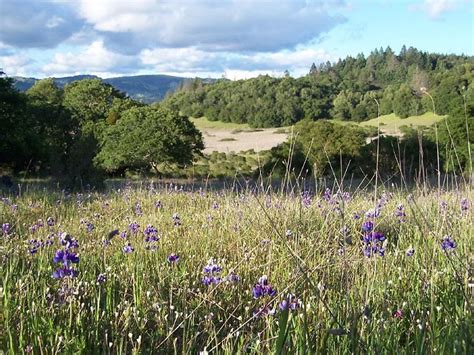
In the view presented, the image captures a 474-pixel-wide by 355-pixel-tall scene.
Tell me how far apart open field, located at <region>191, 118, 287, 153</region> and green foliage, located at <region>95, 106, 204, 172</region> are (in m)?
13.4

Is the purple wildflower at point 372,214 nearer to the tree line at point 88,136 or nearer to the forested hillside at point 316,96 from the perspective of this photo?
the tree line at point 88,136

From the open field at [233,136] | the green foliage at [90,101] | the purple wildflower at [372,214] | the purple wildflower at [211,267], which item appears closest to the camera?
the purple wildflower at [211,267]

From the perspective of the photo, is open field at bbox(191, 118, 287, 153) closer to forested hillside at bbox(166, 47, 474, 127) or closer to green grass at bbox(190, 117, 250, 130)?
green grass at bbox(190, 117, 250, 130)

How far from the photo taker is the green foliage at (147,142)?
20859 mm

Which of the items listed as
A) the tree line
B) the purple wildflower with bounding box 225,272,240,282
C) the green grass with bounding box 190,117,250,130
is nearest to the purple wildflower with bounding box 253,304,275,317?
the purple wildflower with bounding box 225,272,240,282

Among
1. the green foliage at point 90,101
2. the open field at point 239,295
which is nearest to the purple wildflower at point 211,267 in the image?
the open field at point 239,295

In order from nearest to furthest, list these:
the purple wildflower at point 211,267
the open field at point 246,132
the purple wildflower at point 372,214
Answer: the purple wildflower at point 211,267
the purple wildflower at point 372,214
the open field at point 246,132

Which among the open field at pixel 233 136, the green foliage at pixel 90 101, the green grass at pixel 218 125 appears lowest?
the open field at pixel 233 136

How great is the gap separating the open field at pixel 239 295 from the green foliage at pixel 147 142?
55.5 feet

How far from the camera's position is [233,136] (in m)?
47.7

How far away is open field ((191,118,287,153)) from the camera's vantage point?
37.8 m

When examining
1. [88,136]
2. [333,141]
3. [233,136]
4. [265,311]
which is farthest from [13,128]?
[233,136]

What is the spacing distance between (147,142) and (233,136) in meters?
27.3

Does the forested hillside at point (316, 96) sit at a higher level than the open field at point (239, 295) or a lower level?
higher
